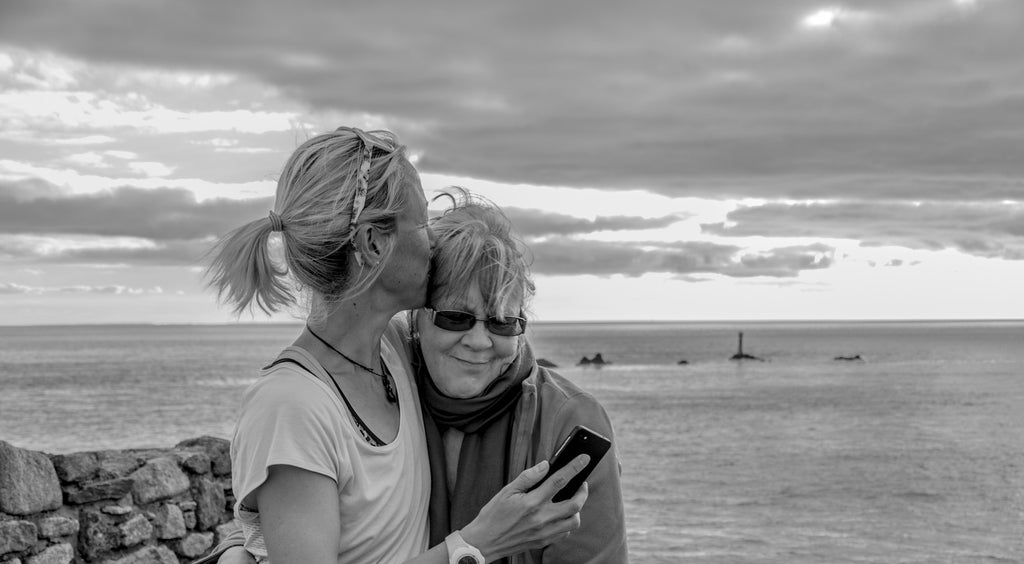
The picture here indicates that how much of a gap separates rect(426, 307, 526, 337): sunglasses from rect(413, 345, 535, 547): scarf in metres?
0.14

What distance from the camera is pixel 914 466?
31141 millimetres

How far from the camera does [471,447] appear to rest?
261cm

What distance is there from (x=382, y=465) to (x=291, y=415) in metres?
0.31

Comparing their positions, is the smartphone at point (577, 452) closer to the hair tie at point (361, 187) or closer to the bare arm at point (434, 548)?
the bare arm at point (434, 548)

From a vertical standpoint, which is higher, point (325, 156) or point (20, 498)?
point (325, 156)

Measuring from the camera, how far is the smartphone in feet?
7.21

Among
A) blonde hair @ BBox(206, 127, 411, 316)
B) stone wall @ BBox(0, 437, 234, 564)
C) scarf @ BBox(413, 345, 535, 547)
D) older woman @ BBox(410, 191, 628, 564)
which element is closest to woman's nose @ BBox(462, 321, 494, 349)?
older woman @ BBox(410, 191, 628, 564)

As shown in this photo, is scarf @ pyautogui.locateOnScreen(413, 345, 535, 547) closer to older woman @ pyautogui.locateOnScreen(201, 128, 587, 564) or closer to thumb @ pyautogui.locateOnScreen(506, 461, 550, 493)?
older woman @ pyautogui.locateOnScreen(201, 128, 587, 564)

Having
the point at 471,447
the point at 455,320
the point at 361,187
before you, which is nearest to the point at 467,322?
the point at 455,320

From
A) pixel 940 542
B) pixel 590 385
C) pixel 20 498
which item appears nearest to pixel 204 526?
pixel 20 498

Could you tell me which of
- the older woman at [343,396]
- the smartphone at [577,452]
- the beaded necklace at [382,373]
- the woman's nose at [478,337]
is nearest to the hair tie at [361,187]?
the older woman at [343,396]

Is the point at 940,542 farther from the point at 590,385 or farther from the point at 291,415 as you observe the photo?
the point at 590,385

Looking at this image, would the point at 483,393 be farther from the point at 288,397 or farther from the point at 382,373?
the point at 288,397

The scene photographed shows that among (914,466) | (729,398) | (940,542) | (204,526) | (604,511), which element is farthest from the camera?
(729,398)
